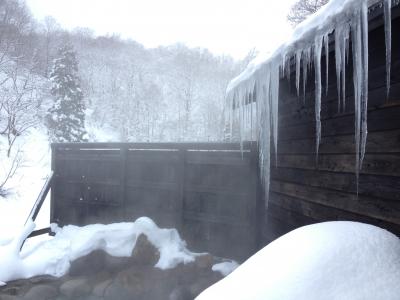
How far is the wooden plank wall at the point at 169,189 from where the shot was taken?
5883 mm

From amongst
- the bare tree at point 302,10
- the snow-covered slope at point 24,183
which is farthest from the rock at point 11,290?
the bare tree at point 302,10

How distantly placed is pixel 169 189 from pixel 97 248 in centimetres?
175

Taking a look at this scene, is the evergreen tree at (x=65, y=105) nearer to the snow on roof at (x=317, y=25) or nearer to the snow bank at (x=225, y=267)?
the snow bank at (x=225, y=267)

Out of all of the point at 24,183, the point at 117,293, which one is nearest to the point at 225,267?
the point at 117,293

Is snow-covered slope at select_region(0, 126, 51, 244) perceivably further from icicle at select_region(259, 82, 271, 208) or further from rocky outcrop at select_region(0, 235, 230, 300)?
icicle at select_region(259, 82, 271, 208)

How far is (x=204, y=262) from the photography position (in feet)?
17.4

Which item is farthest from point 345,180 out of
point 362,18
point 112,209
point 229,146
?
point 112,209

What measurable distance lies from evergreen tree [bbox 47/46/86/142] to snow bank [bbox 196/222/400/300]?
1983cm

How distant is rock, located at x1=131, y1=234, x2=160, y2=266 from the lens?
216 inches

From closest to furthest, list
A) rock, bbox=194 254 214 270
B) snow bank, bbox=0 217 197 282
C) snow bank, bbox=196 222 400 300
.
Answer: snow bank, bbox=196 222 400 300
rock, bbox=194 254 214 270
snow bank, bbox=0 217 197 282

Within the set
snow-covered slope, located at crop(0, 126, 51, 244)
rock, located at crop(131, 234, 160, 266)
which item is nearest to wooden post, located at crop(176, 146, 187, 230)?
rock, located at crop(131, 234, 160, 266)

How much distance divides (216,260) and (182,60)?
48820 mm

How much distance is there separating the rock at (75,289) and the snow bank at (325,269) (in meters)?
3.77

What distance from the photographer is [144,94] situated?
42500 mm
